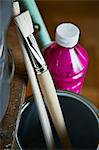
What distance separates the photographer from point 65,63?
1.97 ft

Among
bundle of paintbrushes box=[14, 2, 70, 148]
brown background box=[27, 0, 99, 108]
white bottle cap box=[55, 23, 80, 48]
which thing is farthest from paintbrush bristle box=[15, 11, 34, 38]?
brown background box=[27, 0, 99, 108]

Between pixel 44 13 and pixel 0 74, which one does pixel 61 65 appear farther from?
pixel 44 13

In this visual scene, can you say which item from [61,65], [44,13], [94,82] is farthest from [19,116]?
[44,13]

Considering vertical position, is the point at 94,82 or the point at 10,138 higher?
the point at 10,138

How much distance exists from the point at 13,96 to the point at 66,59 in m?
0.12

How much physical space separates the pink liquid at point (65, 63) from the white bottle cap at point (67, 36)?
2 cm

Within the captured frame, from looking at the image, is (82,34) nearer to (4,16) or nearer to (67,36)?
(67,36)

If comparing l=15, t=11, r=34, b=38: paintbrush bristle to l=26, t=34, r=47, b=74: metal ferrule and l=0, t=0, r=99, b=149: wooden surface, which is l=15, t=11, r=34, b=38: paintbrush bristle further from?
l=0, t=0, r=99, b=149: wooden surface

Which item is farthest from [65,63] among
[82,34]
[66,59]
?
[82,34]

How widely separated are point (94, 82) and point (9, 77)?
0.28m

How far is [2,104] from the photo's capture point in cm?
50

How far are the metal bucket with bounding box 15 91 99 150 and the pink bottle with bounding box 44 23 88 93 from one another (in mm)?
62

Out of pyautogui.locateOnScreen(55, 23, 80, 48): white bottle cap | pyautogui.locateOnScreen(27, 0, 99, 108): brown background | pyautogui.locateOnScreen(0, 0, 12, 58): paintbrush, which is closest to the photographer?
pyautogui.locateOnScreen(0, 0, 12, 58): paintbrush

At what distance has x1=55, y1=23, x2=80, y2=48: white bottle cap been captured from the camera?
562mm
